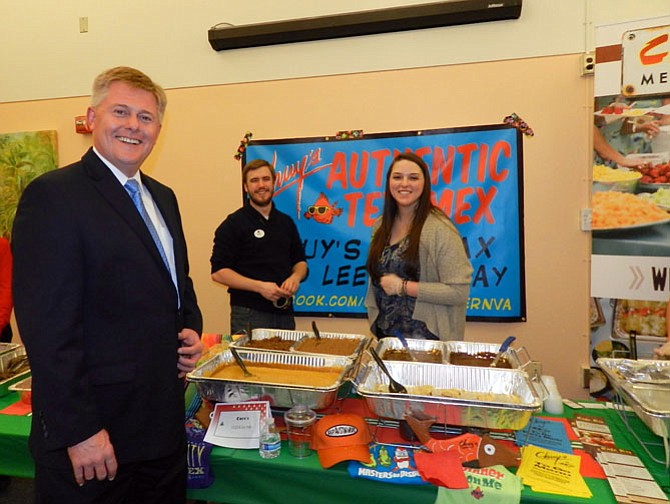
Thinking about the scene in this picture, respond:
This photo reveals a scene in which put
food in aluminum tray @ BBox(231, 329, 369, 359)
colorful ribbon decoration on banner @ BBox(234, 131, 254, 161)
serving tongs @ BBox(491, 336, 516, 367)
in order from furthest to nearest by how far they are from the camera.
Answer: colorful ribbon decoration on banner @ BBox(234, 131, 254, 161) → food in aluminum tray @ BBox(231, 329, 369, 359) → serving tongs @ BBox(491, 336, 516, 367)

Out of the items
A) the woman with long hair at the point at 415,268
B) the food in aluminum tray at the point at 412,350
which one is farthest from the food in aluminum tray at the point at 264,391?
the woman with long hair at the point at 415,268

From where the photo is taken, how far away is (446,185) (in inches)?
108

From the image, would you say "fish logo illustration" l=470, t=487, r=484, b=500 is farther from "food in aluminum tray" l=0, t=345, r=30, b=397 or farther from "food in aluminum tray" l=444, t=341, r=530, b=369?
"food in aluminum tray" l=0, t=345, r=30, b=397

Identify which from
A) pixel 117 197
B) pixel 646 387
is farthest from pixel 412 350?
pixel 117 197

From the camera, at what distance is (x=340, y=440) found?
116cm

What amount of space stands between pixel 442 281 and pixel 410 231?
0.80 feet

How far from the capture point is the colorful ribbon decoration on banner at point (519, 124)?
2590mm

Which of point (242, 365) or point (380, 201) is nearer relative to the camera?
point (242, 365)

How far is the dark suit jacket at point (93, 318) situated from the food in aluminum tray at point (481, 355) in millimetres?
894

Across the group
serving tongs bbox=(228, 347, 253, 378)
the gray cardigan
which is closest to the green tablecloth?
serving tongs bbox=(228, 347, 253, 378)

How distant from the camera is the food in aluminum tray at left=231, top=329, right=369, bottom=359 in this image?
5.36 feet

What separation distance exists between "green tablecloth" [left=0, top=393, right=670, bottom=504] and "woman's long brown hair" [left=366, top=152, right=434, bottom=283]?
0.85 m

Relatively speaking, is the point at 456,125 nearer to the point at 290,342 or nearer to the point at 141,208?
the point at 290,342

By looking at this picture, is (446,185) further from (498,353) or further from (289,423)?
(289,423)
